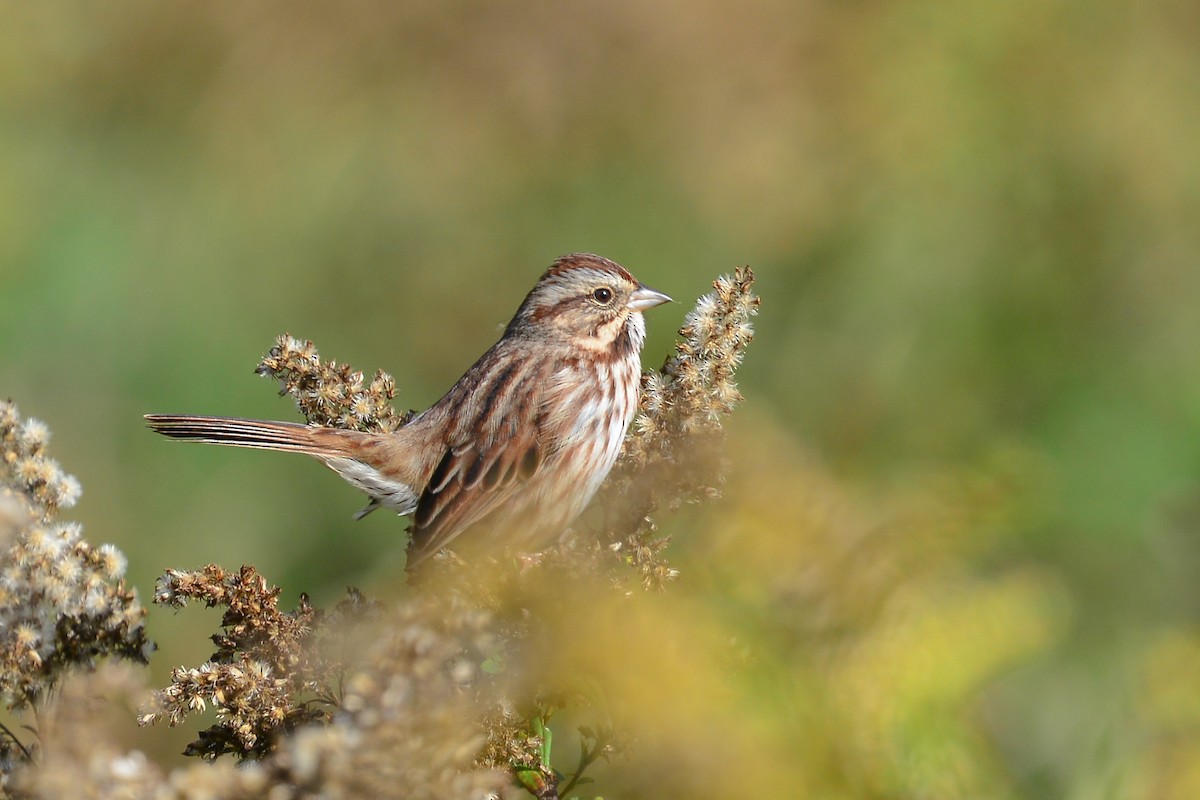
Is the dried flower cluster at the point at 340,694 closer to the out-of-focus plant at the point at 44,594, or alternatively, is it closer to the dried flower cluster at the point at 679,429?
the out-of-focus plant at the point at 44,594

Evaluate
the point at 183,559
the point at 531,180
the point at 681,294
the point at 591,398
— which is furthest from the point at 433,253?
the point at 591,398

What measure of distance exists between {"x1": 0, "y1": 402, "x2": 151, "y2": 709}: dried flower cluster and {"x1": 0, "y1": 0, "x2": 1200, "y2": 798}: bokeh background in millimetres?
358

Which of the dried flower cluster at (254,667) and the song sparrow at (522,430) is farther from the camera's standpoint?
the song sparrow at (522,430)

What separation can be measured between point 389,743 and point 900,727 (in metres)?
0.40

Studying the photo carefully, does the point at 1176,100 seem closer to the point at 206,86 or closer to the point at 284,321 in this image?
the point at 284,321

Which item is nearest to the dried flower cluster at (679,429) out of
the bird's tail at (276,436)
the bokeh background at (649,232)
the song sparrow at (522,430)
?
the bokeh background at (649,232)

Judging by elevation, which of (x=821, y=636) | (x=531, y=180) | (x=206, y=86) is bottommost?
(x=821, y=636)

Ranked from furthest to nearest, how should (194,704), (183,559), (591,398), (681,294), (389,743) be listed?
(681,294) < (183,559) < (591,398) < (194,704) < (389,743)

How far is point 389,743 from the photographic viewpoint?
105 centimetres

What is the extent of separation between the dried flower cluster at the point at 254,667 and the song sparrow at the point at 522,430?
1.50 meters

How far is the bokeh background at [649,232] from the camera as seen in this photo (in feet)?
15.5

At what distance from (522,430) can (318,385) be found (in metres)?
1.16

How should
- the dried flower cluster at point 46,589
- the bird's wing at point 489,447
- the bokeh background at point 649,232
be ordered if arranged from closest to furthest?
the dried flower cluster at point 46,589
the bird's wing at point 489,447
the bokeh background at point 649,232

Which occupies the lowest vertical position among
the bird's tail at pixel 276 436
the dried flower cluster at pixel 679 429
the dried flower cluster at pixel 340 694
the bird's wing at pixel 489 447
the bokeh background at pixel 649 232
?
the dried flower cluster at pixel 340 694
